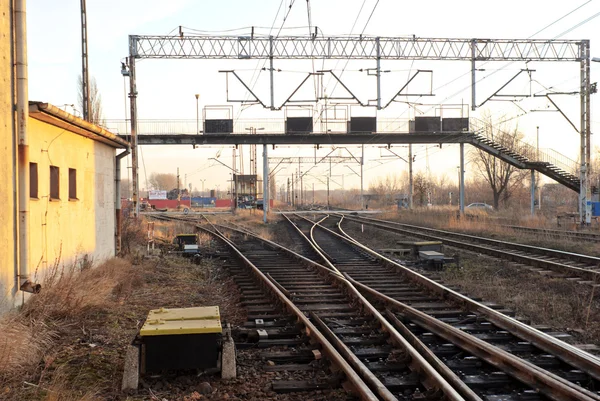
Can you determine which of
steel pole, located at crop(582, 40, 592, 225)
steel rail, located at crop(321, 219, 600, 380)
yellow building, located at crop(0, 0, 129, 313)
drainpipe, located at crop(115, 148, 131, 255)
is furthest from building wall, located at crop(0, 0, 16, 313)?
steel pole, located at crop(582, 40, 592, 225)

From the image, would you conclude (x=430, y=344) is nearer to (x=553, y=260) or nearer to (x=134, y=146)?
(x=553, y=260)

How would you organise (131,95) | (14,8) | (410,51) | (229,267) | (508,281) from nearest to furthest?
(14,8)
(508,281)
(229,267)
(131,95)
(410,51)

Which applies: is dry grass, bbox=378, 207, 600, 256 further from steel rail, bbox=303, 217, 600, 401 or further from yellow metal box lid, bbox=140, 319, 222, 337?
yellow metal box lid, bbox=140, 319, 222, 337

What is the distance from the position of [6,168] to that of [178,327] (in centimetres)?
381

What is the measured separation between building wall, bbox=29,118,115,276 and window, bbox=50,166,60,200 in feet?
0.26

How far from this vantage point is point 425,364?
5.33 metres

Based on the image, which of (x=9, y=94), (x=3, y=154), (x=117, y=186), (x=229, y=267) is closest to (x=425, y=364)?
(x=3, y=154)

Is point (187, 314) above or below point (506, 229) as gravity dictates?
above

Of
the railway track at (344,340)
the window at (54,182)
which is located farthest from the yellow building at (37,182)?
the railway track at (344,340)

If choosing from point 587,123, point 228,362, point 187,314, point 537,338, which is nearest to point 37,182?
point 187,314

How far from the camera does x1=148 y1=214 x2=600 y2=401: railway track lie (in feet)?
16.5

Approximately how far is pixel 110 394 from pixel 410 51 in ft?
74.4

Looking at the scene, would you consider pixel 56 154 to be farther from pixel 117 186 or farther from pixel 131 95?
pixel 131 95

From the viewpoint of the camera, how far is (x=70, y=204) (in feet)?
35.1
